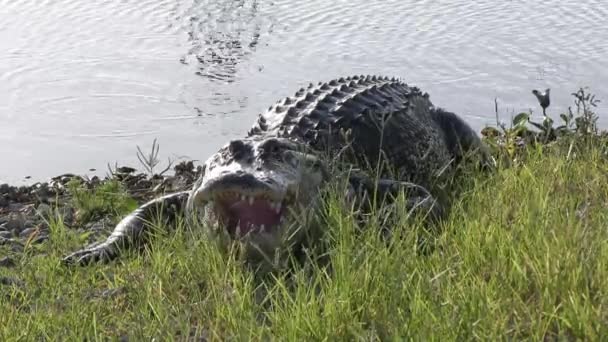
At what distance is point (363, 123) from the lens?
542 centimetres

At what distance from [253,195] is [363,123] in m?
1.63

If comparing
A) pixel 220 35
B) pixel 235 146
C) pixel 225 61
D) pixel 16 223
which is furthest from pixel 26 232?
pixel 220 35

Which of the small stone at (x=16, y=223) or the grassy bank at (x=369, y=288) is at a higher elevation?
the grassy bank at (x=369, y=288)

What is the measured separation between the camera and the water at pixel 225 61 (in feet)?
25.6

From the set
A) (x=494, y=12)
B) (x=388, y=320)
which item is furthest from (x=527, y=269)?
(x=494, y=12)

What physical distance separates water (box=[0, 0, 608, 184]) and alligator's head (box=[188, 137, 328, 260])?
3077 mm

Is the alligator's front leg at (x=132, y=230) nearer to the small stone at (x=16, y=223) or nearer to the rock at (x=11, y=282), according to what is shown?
the rock at (x=11, y=282)

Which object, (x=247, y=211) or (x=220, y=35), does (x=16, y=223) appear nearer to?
(x=247, y=211)

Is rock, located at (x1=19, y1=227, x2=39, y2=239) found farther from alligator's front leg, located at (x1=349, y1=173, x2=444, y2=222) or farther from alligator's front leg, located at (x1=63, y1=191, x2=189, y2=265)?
alligator's front leg, located at (x1=349, y1=173, x2=444, y2=222)

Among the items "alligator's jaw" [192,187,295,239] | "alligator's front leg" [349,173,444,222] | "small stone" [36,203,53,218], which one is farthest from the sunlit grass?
"small stone" [36,203,53,218]

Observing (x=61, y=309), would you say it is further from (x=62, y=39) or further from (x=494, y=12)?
(x=494, y=12)

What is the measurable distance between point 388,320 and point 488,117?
528cm

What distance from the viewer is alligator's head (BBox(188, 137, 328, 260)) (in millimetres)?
3906

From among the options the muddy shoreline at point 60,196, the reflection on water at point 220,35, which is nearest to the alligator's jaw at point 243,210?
the muddy shoreline at point 60,196
